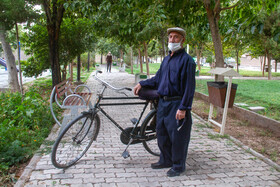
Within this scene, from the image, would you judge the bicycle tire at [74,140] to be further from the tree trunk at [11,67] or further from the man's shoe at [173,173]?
the tree trunk at [11,67]

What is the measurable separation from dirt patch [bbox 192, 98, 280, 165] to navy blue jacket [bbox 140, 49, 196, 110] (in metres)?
2.20

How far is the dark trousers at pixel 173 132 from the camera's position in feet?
12.2

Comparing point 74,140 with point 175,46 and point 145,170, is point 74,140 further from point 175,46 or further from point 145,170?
point 175,46

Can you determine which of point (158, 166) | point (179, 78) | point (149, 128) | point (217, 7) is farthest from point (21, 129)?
point (217, 7)

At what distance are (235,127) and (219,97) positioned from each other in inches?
42.5

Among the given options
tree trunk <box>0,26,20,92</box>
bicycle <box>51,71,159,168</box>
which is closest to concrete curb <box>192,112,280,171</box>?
bicycle <box>51,71,159,168</box>

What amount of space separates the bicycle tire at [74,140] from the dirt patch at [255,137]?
3.02 meters

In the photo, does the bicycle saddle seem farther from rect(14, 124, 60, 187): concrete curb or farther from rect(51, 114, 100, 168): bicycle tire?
rect(14, 124, 60, 187): concrete curb

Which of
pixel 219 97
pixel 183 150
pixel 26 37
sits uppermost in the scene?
pixel 26 37

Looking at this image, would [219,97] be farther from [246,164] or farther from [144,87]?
[144,87]

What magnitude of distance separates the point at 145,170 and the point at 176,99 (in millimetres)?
1138

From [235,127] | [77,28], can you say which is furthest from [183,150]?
[77,28]

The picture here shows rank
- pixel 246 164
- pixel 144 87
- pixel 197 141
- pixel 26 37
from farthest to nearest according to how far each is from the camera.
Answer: pixel 26 37
pixel 197 141
pixel 246 164
pixel 144 87

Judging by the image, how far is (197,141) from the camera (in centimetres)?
548
